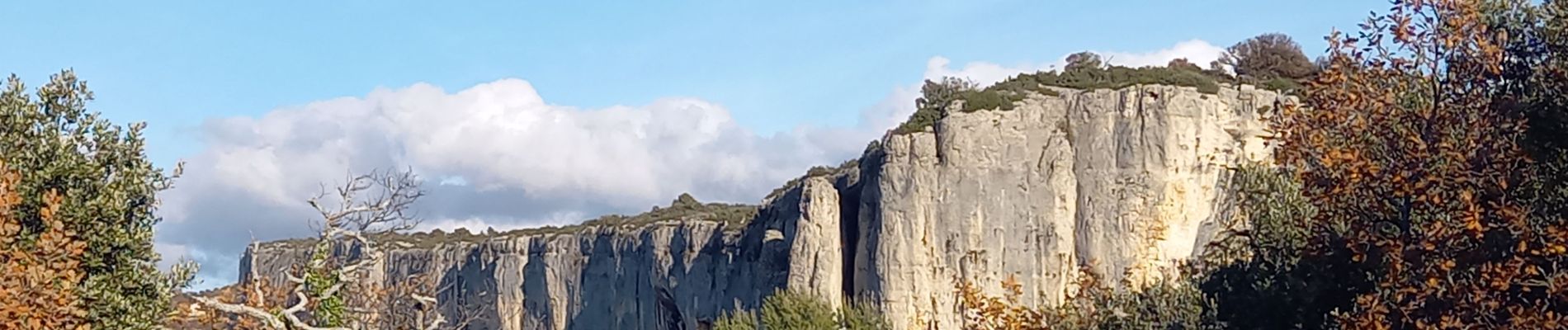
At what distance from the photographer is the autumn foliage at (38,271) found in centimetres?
1127

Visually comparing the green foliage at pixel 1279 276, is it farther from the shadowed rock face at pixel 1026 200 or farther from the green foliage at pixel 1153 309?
the shadowed rock face at pixel 1026 200

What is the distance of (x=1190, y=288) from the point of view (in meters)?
25.0

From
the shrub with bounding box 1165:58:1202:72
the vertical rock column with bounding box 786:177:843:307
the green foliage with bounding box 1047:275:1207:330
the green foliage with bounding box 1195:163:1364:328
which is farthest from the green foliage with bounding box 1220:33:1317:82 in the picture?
the green foliage with bounding box 1195:163:1364:328

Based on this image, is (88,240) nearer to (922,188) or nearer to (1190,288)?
(1190,288)

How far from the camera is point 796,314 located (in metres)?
43.4

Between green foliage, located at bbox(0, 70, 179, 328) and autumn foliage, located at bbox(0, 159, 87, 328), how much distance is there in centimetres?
Result: 40

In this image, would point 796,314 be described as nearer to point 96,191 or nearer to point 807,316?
point 807,316

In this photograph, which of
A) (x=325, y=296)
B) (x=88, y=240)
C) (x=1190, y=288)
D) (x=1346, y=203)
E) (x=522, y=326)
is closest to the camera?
(x=1346, y=203)

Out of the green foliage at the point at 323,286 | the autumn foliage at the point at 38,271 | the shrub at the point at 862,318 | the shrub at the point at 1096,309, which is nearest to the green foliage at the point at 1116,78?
the shrub at the point at 1096,309

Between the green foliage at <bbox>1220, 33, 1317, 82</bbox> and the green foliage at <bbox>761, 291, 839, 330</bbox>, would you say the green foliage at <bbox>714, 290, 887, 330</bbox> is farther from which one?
the green foliage at <bbox>1220, 33, 1317, 82</bbox>

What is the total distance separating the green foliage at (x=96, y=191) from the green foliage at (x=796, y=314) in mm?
29015

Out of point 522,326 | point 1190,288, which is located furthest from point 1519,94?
point 522,326

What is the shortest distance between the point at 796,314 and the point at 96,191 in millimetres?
30417

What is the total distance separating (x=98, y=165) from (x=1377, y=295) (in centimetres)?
909
